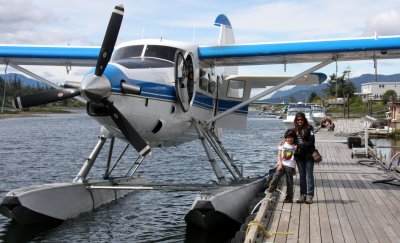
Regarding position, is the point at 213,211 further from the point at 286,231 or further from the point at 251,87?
the point at 251,87

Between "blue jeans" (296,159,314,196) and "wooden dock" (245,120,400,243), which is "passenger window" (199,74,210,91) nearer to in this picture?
"wooden dock" (245,120,400,243)

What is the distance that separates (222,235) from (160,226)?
135 cm

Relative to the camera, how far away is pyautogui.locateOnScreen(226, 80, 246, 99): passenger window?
38.1 ft

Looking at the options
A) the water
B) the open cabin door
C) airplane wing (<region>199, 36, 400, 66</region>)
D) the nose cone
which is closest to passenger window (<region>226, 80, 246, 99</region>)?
the open cabin door

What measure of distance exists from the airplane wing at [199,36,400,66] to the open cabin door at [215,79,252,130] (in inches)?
36.5

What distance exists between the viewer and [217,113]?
1102cm

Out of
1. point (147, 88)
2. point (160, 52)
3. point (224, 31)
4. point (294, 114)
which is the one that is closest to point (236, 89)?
point (224, 31)

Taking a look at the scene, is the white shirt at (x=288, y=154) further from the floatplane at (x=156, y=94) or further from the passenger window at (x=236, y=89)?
the passenger window at (x=236, y=89)

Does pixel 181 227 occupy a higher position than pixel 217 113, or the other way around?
pixel 217 113

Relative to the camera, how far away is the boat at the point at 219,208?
25.1ft

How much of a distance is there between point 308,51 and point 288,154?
3.06 m

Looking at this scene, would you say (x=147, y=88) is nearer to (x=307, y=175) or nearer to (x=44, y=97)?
(x=44, y=97)

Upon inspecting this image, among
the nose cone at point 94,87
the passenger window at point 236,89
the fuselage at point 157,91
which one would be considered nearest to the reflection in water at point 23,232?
the fuselage at point 157,91

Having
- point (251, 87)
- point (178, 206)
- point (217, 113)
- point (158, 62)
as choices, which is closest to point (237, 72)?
point (251, 87)
